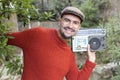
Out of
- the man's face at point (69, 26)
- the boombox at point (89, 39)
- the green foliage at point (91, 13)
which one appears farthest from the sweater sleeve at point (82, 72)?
the green foliage at point (91, 13)

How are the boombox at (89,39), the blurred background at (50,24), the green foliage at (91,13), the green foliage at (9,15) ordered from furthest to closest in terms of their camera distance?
the green foliage at (91,13) → the boombox at (89,39) → the blurred background at (50,24) → the green foliage at (9,15)

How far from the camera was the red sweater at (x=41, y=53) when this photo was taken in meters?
2.36

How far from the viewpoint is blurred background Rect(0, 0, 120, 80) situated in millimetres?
2307

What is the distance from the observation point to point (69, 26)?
2.38m

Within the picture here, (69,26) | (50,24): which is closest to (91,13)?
(50,24)

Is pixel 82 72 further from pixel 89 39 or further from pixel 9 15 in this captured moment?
pixel 9 15

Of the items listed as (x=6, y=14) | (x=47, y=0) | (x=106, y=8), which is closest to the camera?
(x=6, y=14)

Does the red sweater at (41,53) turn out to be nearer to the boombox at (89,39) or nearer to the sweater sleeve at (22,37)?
the sweater sleeve at (22,37)

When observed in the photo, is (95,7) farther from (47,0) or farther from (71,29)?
(71,29)

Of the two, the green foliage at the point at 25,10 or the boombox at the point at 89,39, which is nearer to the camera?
the green foliage at the point at 25,10

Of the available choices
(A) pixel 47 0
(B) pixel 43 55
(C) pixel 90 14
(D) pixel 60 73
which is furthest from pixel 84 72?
(A) pixel 47 0

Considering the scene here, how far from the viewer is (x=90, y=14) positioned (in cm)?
1318

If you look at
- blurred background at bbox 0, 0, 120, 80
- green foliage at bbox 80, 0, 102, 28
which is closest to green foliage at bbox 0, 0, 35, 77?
blurred background at bbox 0, 0, 120, 80

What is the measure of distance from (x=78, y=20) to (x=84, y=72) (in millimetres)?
448
